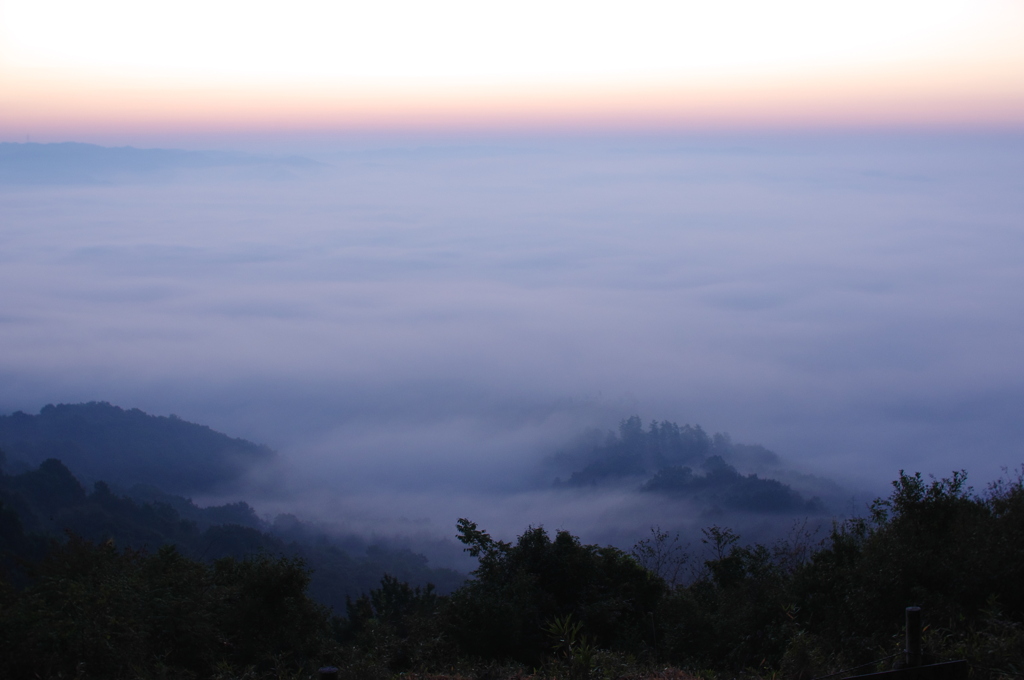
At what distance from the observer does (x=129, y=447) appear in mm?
91188

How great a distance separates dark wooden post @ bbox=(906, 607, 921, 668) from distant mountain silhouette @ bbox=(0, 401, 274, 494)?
287 feet

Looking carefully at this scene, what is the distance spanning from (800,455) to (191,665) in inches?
3901

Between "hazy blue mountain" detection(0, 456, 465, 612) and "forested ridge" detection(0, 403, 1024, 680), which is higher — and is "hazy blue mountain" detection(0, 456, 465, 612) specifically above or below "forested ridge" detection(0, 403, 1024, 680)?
below

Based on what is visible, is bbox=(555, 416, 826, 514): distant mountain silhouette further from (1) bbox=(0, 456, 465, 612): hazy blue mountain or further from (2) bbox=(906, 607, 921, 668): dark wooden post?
(2) bbox=(906, 607, 921, 668): dark wooden post

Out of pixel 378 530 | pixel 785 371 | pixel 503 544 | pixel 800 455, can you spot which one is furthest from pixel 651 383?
pixel 503 544

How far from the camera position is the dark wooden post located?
628 cm

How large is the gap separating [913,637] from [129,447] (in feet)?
327

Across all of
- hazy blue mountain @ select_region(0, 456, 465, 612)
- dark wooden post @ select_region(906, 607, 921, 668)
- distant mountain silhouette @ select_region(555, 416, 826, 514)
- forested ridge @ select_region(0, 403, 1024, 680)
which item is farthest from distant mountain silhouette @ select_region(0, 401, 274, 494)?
dark wooden post @ select_region(906, 607, 921, 668)

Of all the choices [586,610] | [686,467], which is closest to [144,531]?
[586,610]

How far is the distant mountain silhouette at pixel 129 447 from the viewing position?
83250 millimetres

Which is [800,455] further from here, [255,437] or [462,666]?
[462,666]

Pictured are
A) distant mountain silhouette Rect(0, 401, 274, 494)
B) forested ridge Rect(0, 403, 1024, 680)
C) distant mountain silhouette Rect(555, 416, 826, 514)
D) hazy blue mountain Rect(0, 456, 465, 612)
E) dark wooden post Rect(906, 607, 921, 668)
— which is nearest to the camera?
dark wooden post Rect(906, 607, 921, 668)

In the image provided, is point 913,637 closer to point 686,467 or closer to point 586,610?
point 586,610

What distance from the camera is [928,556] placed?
961cm
